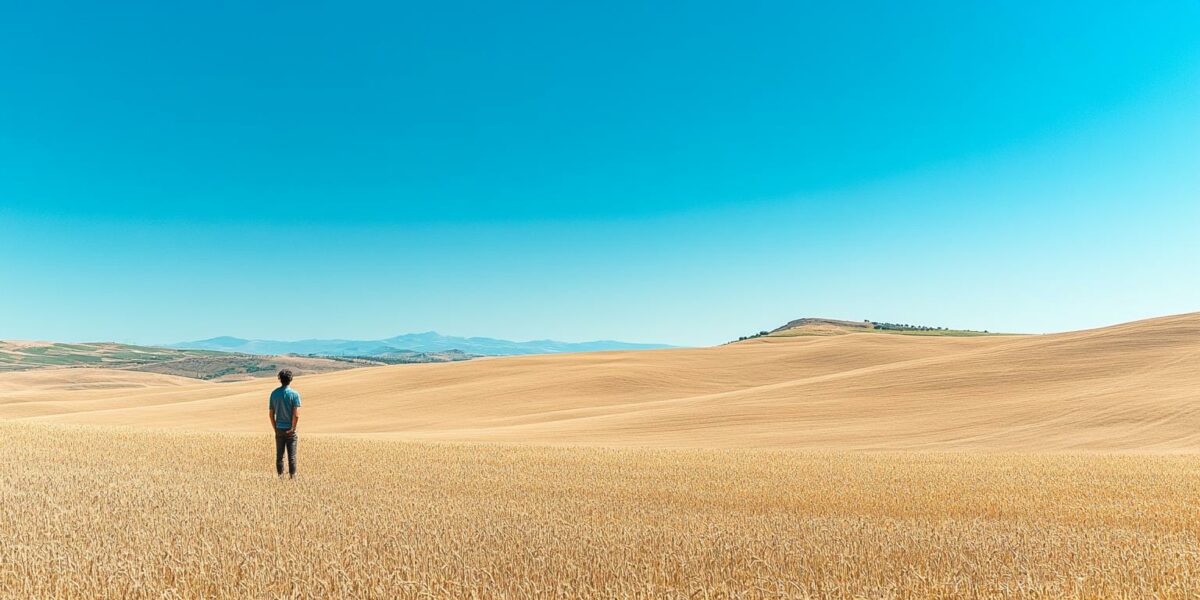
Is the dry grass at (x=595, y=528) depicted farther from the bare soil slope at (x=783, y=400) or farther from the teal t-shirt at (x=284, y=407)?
the bare soil slope at (x=783, y=400)

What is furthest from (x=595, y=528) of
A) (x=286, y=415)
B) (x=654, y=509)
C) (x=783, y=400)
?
(x=783, y=400)

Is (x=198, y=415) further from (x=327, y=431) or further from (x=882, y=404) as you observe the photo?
(x=882, y=404)

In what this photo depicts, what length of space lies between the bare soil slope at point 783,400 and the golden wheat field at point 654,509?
0.26m

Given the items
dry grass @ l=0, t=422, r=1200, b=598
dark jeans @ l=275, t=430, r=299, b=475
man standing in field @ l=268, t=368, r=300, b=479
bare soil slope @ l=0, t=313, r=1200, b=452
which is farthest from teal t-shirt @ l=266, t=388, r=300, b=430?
bare soil slope @ l=0, t=313, r=1200, b=452

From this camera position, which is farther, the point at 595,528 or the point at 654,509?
the point at 654,509

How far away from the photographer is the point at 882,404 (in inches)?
1130

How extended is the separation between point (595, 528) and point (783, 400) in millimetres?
24248

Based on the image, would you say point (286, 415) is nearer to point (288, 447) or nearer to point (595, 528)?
point (288, 447)

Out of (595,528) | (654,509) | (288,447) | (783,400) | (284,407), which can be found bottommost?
(783,400)

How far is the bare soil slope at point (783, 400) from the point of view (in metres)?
22.4

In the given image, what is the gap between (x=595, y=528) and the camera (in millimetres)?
7934

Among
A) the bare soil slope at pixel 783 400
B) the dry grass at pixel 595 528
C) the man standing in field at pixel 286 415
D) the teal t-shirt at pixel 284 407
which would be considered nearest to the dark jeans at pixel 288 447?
the man standing in field at pixel 286 415

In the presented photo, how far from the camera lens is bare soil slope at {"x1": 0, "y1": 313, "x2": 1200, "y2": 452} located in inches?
883

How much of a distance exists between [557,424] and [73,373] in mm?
106599
